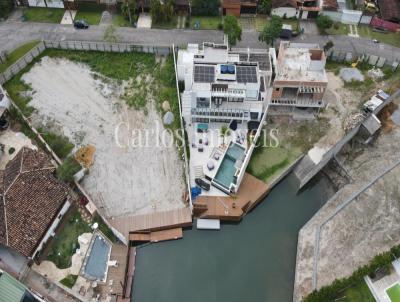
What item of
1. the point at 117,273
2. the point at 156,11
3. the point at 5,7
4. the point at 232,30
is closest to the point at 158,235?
the point at 117,273

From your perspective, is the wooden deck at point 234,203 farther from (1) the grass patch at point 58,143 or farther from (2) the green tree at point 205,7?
(2) the green tree at point 205,7

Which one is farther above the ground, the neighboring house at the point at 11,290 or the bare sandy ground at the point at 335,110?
the bare sandy ground at the point at 335,110

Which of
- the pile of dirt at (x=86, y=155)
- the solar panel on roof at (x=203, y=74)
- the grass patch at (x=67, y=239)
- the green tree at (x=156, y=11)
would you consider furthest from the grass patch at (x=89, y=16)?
the grass patch at (x=67, y=239)

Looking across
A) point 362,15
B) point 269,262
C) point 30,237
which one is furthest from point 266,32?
point 30,237

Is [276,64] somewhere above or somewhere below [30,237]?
above

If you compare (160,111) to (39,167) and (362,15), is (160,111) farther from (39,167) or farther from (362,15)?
(362,15)

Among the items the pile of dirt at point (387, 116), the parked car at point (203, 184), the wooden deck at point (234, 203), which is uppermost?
the pile of dirt at point (387, 116)
